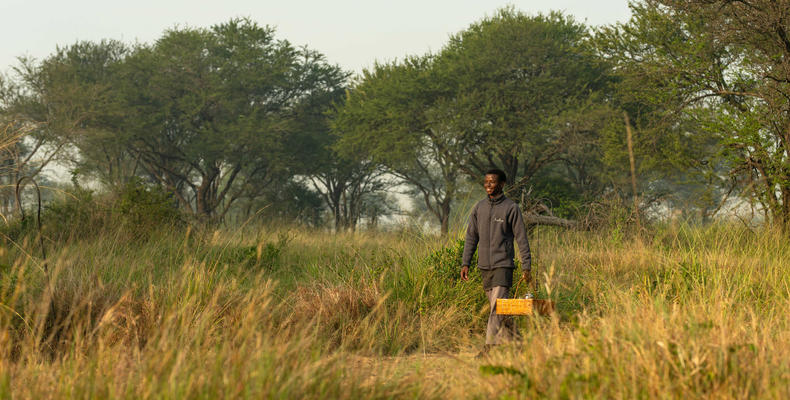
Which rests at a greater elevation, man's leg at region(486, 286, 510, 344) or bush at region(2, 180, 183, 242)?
bush at region(2, 180, 183, 242)

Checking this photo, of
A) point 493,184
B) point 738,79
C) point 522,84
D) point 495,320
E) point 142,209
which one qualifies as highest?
point 522,84

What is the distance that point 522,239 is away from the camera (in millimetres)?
6047

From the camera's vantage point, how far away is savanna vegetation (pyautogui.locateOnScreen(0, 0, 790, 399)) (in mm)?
3682

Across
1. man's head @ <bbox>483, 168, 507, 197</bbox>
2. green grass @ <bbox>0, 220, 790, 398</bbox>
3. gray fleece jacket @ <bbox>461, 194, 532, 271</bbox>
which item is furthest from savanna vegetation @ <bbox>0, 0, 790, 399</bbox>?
man's head @ <bbox>483, 168, 507, 197</bbox>

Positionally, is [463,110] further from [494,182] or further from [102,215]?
[494,182]

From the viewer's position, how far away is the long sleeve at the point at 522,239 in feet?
19.8

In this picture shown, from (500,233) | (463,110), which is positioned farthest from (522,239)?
(463,110)

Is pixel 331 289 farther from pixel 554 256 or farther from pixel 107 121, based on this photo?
pixel 107 121

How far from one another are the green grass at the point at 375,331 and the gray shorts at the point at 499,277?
1.76 feet

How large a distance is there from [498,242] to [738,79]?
991 cm

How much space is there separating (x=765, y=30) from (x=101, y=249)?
1268 cm

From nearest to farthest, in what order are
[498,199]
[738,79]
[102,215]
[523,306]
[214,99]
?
[523,306] → [498,199] → [102,215] → [738,79] → [214,99]

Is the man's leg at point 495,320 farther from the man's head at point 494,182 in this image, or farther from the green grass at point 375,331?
the man's head at point 494,182

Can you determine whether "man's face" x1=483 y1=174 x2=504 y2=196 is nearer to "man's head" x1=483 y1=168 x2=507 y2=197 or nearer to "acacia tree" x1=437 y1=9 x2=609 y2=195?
"man's head" x1=483 y1=168 x2=507 y2=197
